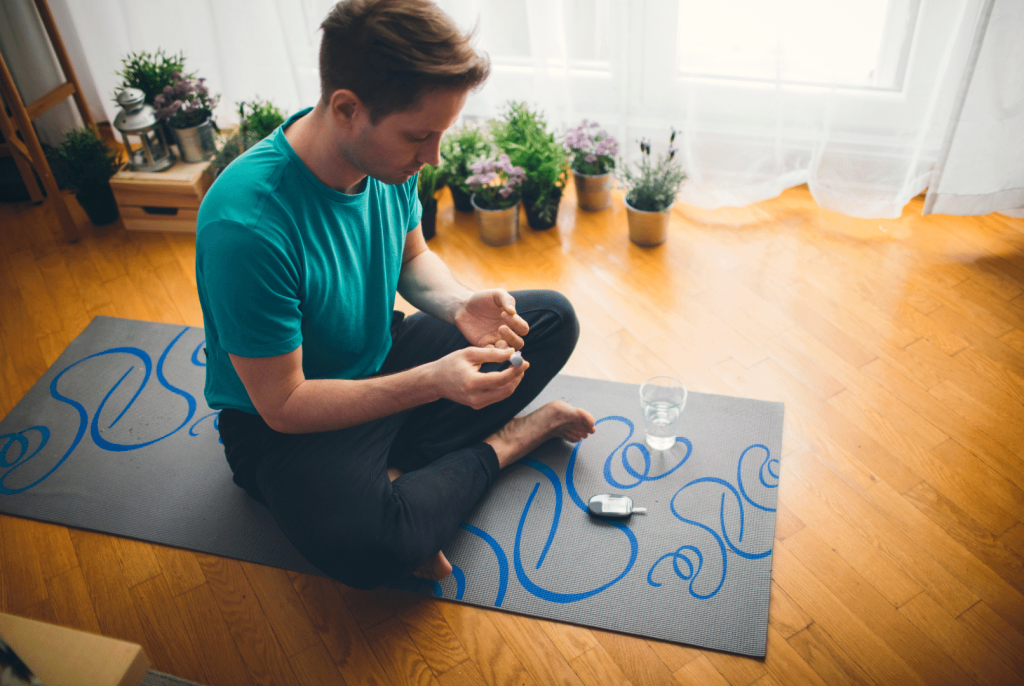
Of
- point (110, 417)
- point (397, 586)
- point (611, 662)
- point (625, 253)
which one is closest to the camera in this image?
point (611, 662)

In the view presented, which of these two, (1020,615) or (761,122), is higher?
(761,122)

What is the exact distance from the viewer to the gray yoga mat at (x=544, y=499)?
1.41 metres

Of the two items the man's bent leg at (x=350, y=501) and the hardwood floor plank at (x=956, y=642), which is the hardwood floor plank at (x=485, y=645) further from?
the hardwood floor plank at (x=956, y=642)

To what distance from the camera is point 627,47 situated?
2.34m

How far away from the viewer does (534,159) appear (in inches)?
91.5

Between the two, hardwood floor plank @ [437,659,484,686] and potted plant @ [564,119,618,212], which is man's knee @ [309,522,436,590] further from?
potted plant @ [564,119,618,212]

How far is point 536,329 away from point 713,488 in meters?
0.53

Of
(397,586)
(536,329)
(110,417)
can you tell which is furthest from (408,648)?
(110,417)

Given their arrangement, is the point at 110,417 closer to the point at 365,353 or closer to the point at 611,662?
the point at 365,353

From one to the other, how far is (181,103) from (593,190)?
143 cm

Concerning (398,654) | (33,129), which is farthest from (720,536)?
(33,129)

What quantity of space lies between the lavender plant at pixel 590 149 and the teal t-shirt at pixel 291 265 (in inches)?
42.8

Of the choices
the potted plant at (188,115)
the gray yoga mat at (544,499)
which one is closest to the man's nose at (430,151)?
the gray yoga mat at (544,499)

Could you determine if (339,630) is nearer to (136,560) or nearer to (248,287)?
(136,560)
